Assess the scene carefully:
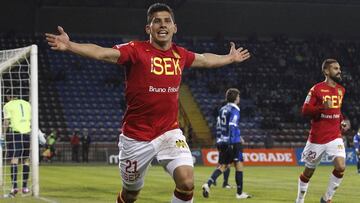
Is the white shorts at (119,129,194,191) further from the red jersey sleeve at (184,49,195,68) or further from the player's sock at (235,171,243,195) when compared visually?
the player's sock at (235,171,243,195)

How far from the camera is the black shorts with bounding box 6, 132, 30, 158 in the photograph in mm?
14773

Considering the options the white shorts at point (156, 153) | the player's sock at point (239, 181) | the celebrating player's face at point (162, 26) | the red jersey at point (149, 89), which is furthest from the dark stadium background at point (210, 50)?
the celebrating player's face at point (162, 26)

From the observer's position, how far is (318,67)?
47.6m

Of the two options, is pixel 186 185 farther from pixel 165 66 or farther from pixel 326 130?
pixel 326 130

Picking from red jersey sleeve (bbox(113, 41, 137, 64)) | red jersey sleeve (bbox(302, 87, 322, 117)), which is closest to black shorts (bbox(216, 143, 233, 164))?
red jersey sleeve (bbox(302, 87, 322, 117))

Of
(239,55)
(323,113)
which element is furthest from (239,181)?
(239,55)

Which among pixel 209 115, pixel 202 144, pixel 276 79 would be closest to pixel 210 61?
pixel 202 144

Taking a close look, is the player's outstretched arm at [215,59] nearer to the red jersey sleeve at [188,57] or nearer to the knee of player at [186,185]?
the red jersey sleeve at [188,57]

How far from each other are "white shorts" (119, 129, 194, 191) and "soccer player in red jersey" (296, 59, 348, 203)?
4857mm

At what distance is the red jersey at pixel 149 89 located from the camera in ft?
25.9

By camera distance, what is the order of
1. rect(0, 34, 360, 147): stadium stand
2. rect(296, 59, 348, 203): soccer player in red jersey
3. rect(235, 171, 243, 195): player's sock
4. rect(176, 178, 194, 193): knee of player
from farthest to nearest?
rect(0, 34, 360, 147): stadium stand
rect(235, 171, 243, 195): player's sock
rect(296, 59, 348, 203): soccer player in red jersey
rect(176, 178, 194, 193): knee of player

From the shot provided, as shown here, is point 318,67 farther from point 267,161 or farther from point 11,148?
point 11,148

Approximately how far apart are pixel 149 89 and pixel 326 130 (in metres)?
5.35

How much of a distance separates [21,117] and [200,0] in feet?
117
